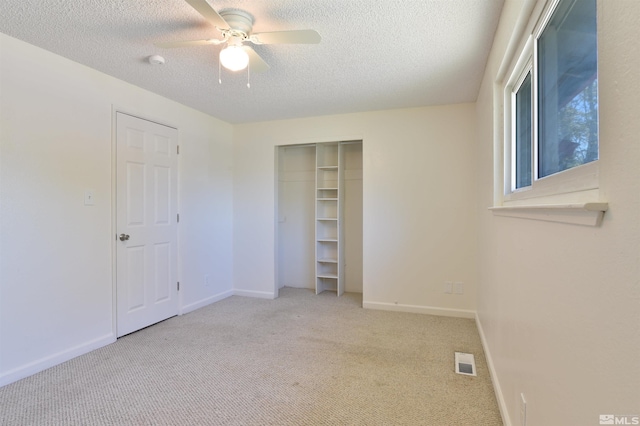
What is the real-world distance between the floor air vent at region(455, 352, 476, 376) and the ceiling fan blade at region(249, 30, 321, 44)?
2488mm

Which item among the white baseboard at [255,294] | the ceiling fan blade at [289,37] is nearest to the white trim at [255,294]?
the white baseboard at [255,294]

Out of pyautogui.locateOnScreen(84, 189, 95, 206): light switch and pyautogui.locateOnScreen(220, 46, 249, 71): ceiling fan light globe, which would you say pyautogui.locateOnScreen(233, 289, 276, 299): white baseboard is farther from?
pyautogui.locateOnScreen(220, 46, 249, 71): ceiling fan light globe

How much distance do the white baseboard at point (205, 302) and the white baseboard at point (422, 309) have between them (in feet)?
6.25

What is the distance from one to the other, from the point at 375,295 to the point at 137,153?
3.05 m

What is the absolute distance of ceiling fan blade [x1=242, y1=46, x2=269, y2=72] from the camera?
2.07 metres

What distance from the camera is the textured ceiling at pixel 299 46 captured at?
1.86 m

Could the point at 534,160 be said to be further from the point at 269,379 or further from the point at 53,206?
the point at 53,206

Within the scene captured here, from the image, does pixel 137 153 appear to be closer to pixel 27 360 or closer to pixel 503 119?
pixel 27 360

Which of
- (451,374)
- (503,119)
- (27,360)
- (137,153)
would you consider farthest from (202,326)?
(503,119)

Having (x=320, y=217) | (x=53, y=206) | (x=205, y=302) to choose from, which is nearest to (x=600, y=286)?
(x=53, y=206)

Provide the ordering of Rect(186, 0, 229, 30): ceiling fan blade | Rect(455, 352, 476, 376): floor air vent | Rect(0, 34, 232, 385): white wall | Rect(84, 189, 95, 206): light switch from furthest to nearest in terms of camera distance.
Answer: Rect(84, 189, 95, 206): light switch < Rect(455, 352, 476, 376): floor air vent < Rect(0, 34, 232, 385): white wall < Rect(186, 0, 229, 30): ceiling fan blade

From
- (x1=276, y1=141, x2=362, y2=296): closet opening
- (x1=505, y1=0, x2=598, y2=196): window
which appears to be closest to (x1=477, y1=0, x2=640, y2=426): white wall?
(x1=505, y1=0, x2=598, y2=196): window

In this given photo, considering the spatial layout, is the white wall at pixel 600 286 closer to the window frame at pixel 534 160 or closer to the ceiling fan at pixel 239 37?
the window frame at pixel 534 160

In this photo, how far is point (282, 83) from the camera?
2.96 m
